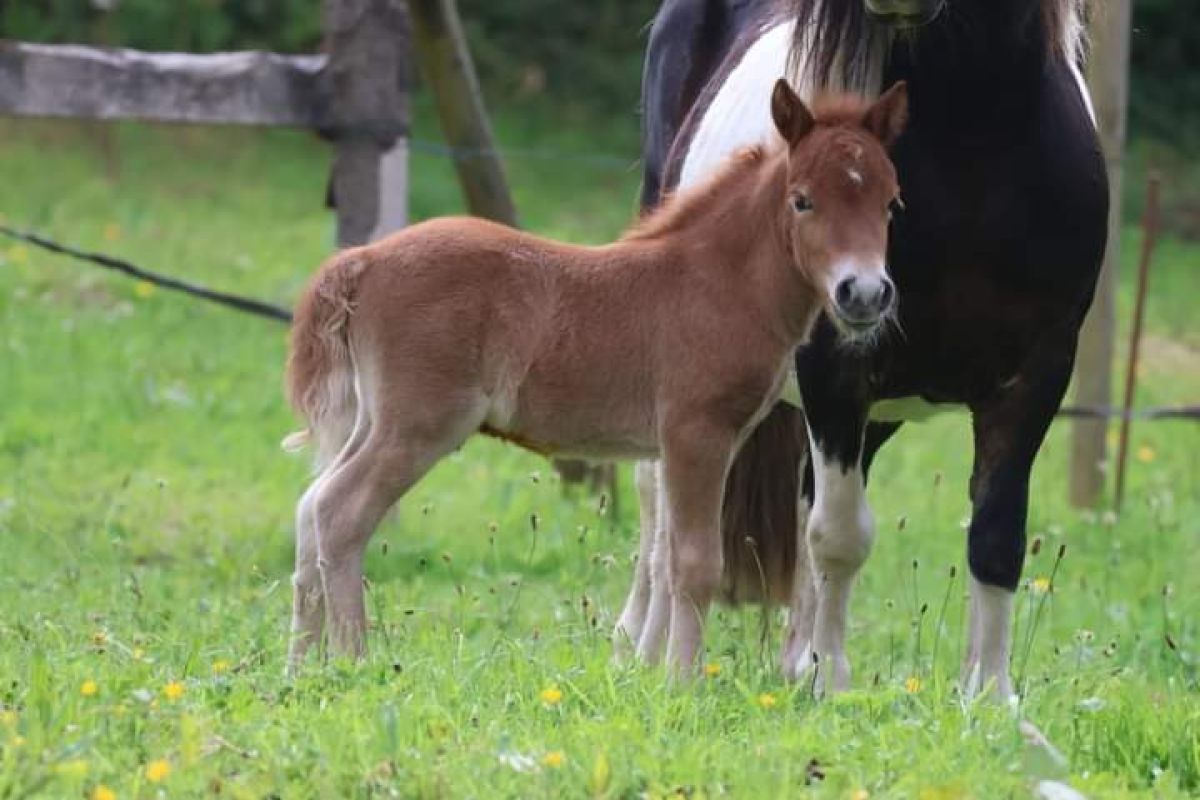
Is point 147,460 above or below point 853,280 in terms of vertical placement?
below

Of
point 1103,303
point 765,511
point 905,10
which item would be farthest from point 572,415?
point 1103,303

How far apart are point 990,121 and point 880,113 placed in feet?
1.75

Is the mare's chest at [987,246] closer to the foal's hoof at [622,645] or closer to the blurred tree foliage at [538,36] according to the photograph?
the foal's hoof at [622,645]

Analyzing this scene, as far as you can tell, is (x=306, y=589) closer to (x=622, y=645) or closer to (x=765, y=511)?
(x=622, y=645)

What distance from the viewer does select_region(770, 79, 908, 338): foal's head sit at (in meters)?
4.13

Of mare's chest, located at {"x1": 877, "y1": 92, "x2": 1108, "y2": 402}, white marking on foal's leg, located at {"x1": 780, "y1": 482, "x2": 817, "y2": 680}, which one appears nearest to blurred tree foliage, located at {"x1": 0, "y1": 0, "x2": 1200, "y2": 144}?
white marking on foal's leg, located at {"x1": 780, "y1": 482, "x2": 817, "y2": 680}

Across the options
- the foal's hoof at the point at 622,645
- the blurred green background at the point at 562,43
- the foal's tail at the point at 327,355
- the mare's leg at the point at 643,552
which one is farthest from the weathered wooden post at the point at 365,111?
the blurred green background at the point at 562,43

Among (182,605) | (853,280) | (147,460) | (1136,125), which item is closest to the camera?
(853,280)

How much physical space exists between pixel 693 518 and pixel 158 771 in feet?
4.74

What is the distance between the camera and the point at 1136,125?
18.2 metres

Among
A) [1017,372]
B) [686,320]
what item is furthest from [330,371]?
[1017,372]

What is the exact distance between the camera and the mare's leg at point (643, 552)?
5.86m

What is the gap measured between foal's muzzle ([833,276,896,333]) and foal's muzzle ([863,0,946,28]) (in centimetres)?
57

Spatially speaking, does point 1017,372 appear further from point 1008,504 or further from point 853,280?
point 853,280
